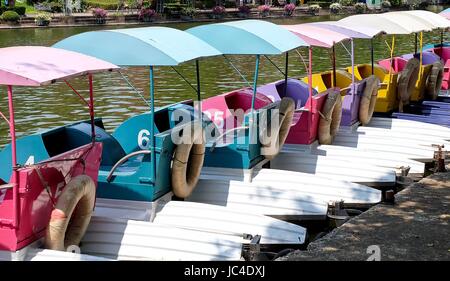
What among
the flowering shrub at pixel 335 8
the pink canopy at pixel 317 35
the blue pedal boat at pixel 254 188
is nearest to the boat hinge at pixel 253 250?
the blue pedal boat at pixel 254 188

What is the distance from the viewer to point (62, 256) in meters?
6.98

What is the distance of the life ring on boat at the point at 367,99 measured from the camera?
13.5 metres

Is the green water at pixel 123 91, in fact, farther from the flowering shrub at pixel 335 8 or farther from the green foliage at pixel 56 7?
the flowering shrub at pixel 335 8

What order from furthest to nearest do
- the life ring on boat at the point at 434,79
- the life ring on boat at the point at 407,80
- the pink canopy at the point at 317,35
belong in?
the life ring on boat at the point at 434,79 → the life ring on boat at the point at 407,80 → the pink canopy at the point at 317,35

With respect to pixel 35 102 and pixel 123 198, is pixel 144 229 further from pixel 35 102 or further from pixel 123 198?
pixel 35 102

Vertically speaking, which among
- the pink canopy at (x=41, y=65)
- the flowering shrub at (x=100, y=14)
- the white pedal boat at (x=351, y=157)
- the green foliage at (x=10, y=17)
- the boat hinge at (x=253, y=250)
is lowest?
the boat hinge at (x=253, y=250)

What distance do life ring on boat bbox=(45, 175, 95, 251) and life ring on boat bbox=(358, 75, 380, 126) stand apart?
7.42m

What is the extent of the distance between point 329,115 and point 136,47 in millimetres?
4572

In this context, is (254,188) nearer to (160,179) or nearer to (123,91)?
(160,179)

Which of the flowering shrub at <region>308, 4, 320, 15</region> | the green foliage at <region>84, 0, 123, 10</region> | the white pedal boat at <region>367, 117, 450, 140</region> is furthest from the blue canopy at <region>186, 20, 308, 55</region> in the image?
the flowering shrub at <region>308, 4, 320, 15</region>

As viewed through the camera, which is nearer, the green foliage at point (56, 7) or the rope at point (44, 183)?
the rope at point (44, 183)

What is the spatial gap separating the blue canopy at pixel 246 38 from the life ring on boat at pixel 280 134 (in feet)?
2.77

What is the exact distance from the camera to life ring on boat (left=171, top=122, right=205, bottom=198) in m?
8.68
